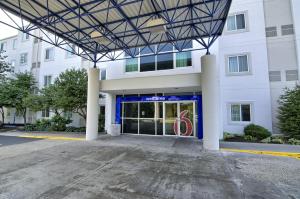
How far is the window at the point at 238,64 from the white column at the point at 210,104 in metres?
4.49

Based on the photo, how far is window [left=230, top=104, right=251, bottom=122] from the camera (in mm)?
11573

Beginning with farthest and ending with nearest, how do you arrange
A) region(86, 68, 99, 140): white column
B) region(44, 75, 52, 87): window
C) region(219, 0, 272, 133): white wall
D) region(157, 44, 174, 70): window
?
1. region(44, 75, 52, 87): window
2. region(157, 44, 174, 70): window
3. region(219, 0, 272, 133): white wall
4. region(86, 68, 99, 140): white column

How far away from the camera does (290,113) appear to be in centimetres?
998

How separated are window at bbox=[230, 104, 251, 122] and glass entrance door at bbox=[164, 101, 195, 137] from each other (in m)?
2.99

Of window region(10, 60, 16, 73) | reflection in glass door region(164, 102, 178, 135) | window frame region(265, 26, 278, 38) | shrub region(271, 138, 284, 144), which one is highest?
window region(10, 60, 16, 73)

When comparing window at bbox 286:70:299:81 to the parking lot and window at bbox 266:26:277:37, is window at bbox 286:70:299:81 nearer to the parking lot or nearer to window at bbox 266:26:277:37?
window at bbox 266:26:277:37

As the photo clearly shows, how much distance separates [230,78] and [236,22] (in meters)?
4.28

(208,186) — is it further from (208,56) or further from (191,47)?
(191,47)

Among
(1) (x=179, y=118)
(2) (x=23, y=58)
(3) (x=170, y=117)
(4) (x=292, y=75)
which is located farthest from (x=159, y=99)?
(2) (x=23, y=58)

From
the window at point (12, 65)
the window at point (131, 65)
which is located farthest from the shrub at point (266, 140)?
the window at point (12, 65)

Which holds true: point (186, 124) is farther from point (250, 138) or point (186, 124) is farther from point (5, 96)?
point (5, 96)

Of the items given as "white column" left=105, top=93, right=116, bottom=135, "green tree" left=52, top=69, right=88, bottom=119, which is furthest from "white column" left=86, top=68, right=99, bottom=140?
"green tree" left=52, top=69, right=88, bottom=119

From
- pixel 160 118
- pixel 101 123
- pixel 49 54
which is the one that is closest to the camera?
pixel 160 118

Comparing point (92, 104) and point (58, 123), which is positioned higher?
point (92, 104)
